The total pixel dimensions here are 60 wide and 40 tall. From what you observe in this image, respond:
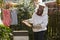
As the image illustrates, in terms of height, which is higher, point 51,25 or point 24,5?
point 24,5

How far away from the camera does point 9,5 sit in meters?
2.71

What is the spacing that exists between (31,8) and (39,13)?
0.12m

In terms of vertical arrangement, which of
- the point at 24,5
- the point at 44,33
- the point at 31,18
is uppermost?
the point at 24,5

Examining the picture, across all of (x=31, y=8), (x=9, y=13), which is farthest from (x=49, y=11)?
(x=9, y=13)

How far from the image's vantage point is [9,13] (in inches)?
107

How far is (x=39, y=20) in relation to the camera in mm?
2748

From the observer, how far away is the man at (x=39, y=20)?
2705 mm

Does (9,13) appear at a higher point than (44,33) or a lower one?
higher

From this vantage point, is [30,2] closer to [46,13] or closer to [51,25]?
[46,13]

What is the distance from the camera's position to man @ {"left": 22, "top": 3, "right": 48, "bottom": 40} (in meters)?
2.71

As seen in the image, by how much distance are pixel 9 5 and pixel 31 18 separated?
34 centimetres

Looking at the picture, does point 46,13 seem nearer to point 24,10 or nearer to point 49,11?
point 49,11

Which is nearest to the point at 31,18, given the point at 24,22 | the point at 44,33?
the point at 24,22

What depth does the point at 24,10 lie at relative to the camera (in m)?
2.70
